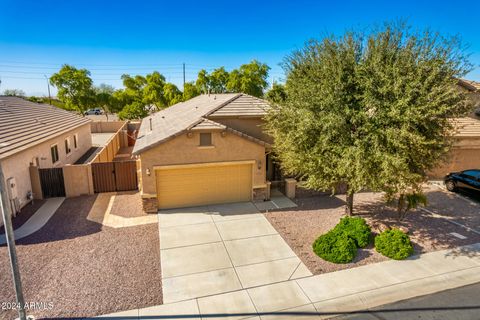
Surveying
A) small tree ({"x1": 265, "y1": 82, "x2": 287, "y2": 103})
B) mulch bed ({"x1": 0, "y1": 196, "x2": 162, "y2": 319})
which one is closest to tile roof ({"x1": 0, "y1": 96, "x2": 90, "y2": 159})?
mulch bed ({"x1": 0, "y1": 196, "x2": 162, "y2": 319})

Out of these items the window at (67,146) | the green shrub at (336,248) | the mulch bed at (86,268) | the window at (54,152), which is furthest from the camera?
the window at (67,146)

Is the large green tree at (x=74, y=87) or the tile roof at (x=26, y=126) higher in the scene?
the large green tree at (x=74, y=87)

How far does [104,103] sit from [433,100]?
47042 mm

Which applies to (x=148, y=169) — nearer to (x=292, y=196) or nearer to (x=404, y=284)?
(x=292, y=196)

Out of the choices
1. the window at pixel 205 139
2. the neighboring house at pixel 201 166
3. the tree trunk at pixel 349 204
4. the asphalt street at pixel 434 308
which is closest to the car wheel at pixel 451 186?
the tree trunk at pixel 349 204

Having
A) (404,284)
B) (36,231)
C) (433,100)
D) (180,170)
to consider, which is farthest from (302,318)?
(36,231)

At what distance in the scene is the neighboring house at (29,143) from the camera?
1251 centimetres

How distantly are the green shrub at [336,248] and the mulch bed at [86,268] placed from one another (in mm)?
5294

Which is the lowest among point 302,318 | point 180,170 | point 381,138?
point 302,318

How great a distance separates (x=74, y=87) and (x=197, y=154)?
37266 millimetres

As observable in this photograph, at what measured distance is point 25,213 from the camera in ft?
42.1

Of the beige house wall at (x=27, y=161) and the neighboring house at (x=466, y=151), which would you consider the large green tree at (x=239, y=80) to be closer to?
the beige house wall at (x=27, y=161)

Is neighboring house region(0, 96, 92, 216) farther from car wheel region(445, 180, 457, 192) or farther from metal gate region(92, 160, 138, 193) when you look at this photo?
car wheel region(445, 180, 457, 192)

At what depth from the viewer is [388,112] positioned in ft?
30.3
